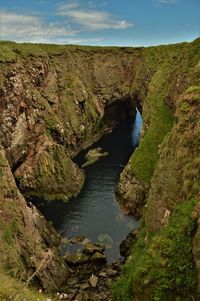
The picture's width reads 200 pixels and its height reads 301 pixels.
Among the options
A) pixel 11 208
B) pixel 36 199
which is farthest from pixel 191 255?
pixel 36 199

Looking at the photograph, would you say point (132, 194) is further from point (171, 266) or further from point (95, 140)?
point (95, 140)

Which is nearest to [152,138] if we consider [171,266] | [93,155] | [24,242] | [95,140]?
[93,155]

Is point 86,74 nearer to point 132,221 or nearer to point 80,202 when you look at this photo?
point 80,202

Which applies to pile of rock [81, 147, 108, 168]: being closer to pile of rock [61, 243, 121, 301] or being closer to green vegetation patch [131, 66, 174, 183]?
green vegetation patch [131, 66, 174, 183]

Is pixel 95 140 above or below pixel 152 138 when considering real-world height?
below

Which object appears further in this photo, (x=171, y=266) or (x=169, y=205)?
(x=169, y=205)

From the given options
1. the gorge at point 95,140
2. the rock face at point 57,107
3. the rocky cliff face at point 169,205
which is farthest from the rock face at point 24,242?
the rock face at point 57,107
